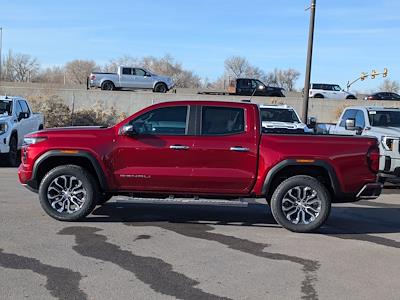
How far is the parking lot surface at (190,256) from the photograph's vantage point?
17.8 ft

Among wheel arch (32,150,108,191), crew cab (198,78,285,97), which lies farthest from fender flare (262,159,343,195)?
crew cab (198,78,285,97)

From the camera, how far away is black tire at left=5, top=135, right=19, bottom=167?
54.1ft

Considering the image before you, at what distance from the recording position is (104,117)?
3503 centimetres

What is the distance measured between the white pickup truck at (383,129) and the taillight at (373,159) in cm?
420

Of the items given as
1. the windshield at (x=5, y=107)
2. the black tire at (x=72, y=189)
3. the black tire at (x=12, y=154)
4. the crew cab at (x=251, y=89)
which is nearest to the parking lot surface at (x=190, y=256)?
the black tire at (x=72, y=189)

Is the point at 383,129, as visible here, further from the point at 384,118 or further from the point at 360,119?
the point at 360,119

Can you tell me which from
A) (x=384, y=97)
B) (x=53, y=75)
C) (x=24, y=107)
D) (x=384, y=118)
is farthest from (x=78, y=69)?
(x=384, y=118)

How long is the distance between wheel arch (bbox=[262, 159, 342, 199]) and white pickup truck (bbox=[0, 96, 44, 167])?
984cm

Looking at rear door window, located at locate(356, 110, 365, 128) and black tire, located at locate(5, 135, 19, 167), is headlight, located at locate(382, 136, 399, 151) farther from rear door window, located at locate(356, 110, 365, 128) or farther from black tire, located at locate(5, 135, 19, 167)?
black tire, located at locate(5, 135, 19, 167)

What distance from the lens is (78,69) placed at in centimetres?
A: 11894

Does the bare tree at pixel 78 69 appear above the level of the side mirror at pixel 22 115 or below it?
above

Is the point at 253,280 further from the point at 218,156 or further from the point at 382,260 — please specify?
the point at 218,156

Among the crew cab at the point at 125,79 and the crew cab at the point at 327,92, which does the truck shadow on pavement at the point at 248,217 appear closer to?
the crew cab at the point at 125,79

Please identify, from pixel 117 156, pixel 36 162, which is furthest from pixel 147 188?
pixel 36 162
